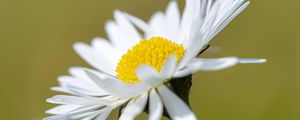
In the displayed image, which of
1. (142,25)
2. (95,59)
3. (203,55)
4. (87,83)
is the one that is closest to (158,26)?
(142,25)

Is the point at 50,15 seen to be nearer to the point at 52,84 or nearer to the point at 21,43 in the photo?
the point at 21,43

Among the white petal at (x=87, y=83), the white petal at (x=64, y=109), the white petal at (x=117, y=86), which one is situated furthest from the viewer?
the white petal at (x=87, y=83)

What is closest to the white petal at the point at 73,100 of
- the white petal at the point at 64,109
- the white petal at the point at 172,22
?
the white petal at the point at 64,109

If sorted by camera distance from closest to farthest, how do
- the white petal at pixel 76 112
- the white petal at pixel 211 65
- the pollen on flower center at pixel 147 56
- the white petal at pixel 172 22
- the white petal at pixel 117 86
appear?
the white petal at pixel 211 65, the white petal at pixel 117 86, the white petal at pixel 76 112, the pollen on flower center at pixel 147 56, the white petal at pixel 172 22

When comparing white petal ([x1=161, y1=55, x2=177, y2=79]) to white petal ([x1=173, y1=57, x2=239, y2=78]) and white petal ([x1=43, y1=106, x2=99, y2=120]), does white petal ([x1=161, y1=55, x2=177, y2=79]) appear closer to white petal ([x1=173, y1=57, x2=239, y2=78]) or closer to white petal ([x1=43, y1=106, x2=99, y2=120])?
white petal ([x1=173, y1=57, x2=239, y2=78])

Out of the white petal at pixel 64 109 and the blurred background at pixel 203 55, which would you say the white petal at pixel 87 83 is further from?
the blurred background at pixel 203 55

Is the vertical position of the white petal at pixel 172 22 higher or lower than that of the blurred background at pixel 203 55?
lower

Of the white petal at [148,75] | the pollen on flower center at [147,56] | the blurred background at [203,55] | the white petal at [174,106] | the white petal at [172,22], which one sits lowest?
the white petal at [174,106]
